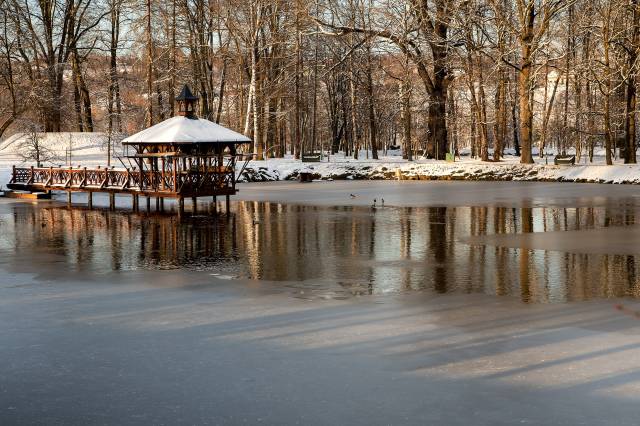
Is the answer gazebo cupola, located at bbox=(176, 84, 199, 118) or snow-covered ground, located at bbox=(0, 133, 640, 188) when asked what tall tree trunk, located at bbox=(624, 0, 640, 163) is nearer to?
snow-covered ground, located at bbox=(0, 133, 640, 188)

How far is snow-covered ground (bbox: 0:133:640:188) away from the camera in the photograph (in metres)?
41.7

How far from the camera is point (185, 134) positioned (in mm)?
30094

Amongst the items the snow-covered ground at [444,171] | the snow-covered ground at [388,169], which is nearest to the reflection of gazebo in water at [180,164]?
the snow-covered ground at [388,169]

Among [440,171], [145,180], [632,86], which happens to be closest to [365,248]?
[145,180]

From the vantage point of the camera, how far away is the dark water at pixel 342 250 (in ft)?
44.6

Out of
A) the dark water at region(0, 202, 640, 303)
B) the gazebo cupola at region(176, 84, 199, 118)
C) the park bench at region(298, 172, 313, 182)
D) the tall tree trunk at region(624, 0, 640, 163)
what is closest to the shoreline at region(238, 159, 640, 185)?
the park bench at region(298, 172, 313, 182)

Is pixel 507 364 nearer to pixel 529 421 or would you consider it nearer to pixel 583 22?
pixel 529 421

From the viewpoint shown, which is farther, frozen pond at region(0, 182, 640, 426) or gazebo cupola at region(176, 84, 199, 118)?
gazebo cupola at region(176, 84, 199, 118)

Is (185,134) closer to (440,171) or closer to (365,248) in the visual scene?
(365,248)

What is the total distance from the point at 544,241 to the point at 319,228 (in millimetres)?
6799

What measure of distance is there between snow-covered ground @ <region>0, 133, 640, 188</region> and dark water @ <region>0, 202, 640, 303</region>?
15579mm

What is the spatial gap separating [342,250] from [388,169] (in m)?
31.2

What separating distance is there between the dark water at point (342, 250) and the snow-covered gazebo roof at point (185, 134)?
358 cm

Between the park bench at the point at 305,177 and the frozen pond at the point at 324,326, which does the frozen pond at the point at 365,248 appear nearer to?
the frozen pond at the point at 324,326
